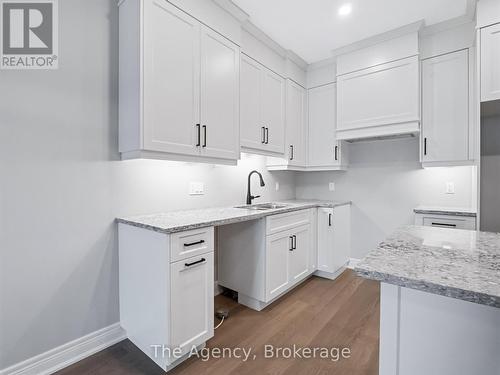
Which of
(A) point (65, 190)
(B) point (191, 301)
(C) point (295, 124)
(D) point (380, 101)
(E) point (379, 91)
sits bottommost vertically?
(B) point (191, 301)

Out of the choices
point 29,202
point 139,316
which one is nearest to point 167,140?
point 29,202

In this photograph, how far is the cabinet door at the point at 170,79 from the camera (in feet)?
5.51

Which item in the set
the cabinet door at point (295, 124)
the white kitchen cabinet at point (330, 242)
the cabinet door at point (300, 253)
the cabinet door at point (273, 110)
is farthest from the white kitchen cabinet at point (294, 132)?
the cabinet door at point (300, 253)

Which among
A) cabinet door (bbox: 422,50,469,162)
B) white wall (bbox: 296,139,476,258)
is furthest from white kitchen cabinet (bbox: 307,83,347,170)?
cabinet door (bbox: 422,50,469,162)

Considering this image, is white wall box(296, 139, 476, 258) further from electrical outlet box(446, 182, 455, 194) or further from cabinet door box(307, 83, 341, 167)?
cabinet door box(307, 83, 341, 167)

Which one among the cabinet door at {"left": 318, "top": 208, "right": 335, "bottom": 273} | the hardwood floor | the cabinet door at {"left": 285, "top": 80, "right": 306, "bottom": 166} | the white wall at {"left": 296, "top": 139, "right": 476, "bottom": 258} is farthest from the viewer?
the cabinet door at {"left": 285, "top": 80, "right": 306, "bottom": 166}

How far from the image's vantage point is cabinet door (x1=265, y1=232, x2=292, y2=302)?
7.56 ft

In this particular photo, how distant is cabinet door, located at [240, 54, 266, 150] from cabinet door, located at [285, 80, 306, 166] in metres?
0.53

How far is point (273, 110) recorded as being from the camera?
2900mm

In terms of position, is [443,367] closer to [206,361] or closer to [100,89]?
[206,361]

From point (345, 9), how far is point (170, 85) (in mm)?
1775

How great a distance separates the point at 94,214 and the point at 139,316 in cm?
77

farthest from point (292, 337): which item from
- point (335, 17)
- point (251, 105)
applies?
point (335, 17)

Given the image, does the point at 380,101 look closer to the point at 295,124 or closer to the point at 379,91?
the point at 379,91
